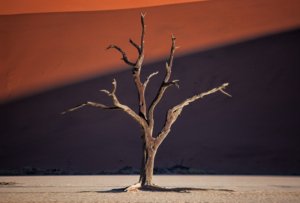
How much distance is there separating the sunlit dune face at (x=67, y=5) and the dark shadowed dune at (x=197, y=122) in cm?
746

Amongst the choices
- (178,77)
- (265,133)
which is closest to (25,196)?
(265,133)

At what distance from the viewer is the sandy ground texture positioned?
11.9 meters

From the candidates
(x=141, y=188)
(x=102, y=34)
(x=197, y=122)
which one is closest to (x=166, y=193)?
(x=141, y=188)

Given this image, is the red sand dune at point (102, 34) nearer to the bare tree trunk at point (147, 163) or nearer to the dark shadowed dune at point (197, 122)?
the dark shadowed dune at point (197, 122)

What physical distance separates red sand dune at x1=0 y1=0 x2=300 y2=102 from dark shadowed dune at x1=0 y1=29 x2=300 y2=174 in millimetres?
1036

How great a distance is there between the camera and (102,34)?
31.3 meters

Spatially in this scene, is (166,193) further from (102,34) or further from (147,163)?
(102,34)

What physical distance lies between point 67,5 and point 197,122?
571 inches

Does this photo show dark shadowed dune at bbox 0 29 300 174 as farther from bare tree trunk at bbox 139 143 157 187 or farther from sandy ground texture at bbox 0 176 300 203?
bare tree trunk at bbox 139 143 157 187

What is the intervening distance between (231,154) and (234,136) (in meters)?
1.28

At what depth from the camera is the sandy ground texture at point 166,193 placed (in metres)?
11.9

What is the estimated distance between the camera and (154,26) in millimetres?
31516

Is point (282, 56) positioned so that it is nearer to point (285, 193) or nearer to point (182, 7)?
point (182, 7)

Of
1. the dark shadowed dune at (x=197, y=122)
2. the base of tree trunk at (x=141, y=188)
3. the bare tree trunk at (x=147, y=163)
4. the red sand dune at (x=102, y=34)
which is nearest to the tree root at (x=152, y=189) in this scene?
the base of tree trunk at (x=141, y=188)
